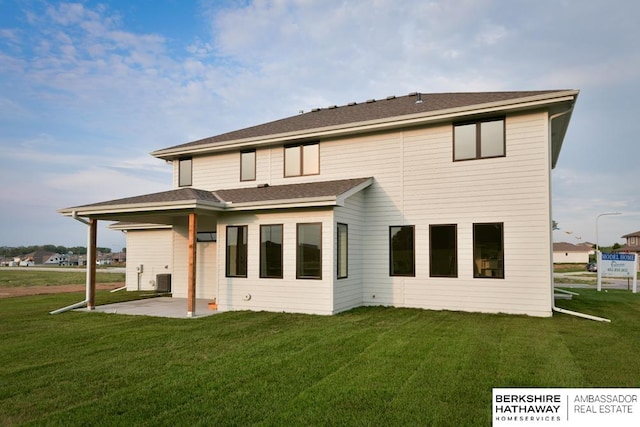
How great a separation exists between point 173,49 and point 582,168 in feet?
93.7

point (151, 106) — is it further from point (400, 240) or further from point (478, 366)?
point (478, 366)

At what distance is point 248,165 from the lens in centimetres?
1336

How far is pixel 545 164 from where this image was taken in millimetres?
9570

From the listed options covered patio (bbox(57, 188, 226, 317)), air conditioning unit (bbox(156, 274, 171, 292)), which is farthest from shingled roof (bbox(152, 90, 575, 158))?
air conditioning unit (bbox(156, 274, 171, 292))

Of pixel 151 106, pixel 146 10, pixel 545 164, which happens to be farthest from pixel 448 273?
pixel 151 106

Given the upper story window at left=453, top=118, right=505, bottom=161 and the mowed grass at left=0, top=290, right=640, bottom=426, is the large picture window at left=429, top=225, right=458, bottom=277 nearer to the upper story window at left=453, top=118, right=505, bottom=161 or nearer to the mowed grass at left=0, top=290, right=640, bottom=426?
the mowed grass at left=0, top=290, right=640, bottom=426

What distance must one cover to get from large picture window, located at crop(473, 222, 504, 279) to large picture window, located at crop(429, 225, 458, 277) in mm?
515

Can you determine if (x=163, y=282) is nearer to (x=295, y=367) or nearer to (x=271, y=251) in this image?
(x=271, y=251)

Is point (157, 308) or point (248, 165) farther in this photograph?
point (248, 165)

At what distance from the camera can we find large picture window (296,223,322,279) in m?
10.2

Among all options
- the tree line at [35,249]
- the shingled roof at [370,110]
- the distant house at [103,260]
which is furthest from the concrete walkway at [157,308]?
the tree line at [35,249]

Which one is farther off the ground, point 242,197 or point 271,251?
point 242,197

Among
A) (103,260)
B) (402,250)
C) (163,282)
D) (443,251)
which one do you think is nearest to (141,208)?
(163,282)

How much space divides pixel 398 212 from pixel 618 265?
471 inches
